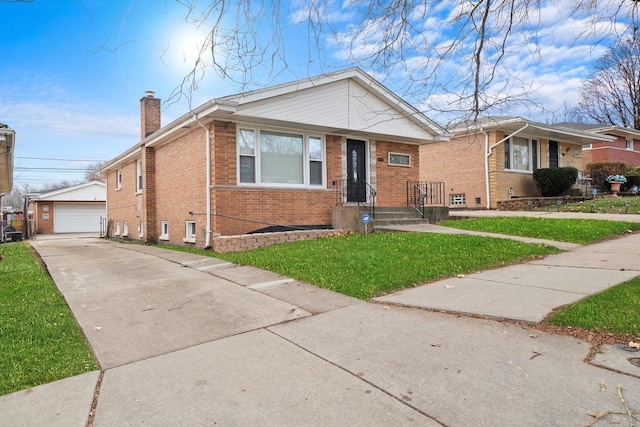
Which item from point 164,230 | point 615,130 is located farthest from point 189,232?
point 615,130

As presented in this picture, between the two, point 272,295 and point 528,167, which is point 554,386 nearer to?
point 272,295

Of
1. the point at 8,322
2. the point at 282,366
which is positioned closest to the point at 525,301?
the point at 282,366

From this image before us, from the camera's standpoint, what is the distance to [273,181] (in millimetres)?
11508

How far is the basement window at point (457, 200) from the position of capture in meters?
19.3

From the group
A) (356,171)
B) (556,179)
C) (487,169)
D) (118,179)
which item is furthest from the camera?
(118,179)

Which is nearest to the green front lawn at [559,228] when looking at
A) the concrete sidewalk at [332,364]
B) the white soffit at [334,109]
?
the white soffit at [334,109]

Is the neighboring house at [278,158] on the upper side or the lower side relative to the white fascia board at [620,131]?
lower

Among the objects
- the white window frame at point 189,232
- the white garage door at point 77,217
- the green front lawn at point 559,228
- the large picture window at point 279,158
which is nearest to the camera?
the green front lawn at point 559,228

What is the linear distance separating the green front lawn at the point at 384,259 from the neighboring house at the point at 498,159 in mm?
9398

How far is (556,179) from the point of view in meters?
17.6

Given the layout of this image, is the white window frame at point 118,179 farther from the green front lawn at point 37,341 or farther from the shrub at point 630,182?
the shrub at point 630,182

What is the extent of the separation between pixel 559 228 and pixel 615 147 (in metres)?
22.9

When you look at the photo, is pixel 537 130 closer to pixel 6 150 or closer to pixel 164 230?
pixel 164 230

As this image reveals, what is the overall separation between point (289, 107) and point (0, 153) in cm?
735
